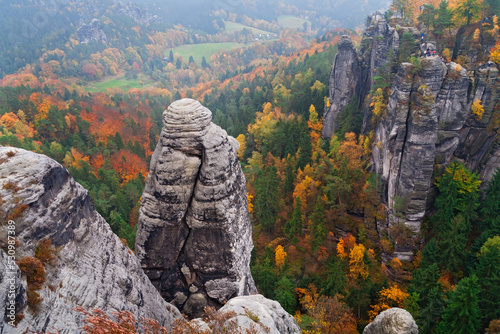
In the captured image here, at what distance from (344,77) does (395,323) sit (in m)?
52.8

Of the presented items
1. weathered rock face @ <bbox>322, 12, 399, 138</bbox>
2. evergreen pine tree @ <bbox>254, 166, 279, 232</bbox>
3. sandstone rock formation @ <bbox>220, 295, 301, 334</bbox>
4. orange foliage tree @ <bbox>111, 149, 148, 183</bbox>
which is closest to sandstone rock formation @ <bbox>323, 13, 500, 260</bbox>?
evergreen pine tree @ <bbox>254, 166, 279, 232</bbox>

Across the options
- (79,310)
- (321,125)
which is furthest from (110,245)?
(321,125)

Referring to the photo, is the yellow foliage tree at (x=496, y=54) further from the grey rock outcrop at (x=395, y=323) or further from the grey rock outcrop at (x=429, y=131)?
the grey rock outcrop at (x=395, y=323)

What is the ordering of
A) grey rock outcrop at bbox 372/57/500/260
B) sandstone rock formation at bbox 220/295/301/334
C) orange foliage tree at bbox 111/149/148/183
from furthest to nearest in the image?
orange foliage tree at bbox 111/149/148/183, grey rock outcrop at bbox 372/57/500/260, sandstone rock formation at bbox 220/295/301/334

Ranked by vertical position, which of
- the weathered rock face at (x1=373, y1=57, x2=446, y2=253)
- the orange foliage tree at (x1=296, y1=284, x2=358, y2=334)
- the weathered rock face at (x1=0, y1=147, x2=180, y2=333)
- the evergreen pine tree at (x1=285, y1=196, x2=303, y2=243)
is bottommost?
the evergreen pine tree at (x1=285, y1=196, x2=303, y2=243)

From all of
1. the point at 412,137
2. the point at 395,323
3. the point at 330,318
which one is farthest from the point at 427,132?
the point at 330,318

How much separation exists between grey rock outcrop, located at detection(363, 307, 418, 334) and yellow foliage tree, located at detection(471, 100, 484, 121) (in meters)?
30.0

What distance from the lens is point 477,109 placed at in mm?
43781

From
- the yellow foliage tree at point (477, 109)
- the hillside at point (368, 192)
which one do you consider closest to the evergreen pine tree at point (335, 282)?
the hillside at point (368, 192)

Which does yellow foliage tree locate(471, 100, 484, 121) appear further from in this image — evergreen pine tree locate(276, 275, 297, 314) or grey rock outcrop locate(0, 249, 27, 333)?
grey rock outcrop locate(0, 249, 27, 333)

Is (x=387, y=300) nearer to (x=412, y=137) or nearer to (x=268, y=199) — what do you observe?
(x=412, y=137)

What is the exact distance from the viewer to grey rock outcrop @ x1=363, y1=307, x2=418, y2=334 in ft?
93.1

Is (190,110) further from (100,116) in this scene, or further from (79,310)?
(100,116)

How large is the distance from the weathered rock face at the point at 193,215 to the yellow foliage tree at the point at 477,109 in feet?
131
